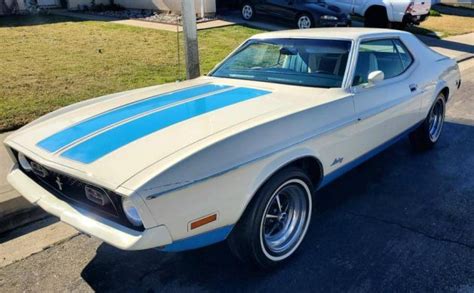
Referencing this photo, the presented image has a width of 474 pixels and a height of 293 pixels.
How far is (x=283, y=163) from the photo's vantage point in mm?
2809

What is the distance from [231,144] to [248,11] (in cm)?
1338

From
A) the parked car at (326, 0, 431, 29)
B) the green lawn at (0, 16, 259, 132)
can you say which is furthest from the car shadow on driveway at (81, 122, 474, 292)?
the parked car at (326, 0, 431, 29)

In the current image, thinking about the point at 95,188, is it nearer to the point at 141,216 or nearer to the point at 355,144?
the point at 141,216

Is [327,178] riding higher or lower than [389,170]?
higher

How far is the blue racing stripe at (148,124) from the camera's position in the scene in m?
2.59

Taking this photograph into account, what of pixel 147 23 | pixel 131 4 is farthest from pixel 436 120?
pixel 131 4

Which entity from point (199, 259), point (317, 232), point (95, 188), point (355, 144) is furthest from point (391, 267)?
point (95, 188)

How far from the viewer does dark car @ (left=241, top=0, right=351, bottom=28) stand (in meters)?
13.0

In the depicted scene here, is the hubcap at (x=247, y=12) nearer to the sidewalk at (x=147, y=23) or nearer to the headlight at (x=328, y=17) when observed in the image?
the sidewalk at (x=147, y=23)

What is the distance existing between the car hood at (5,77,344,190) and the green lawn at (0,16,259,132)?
2.72m

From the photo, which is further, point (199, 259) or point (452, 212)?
point (452, 212)

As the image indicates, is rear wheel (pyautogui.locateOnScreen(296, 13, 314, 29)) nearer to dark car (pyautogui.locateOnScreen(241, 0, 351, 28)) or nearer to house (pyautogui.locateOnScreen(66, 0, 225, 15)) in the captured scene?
dark car (pyautogui.locateOnScreen(241, 0, 351, 28))

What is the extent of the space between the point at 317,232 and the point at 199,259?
952 millimetres

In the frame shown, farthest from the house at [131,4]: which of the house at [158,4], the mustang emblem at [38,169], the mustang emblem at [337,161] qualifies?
the mustang emblem at [38,169]
